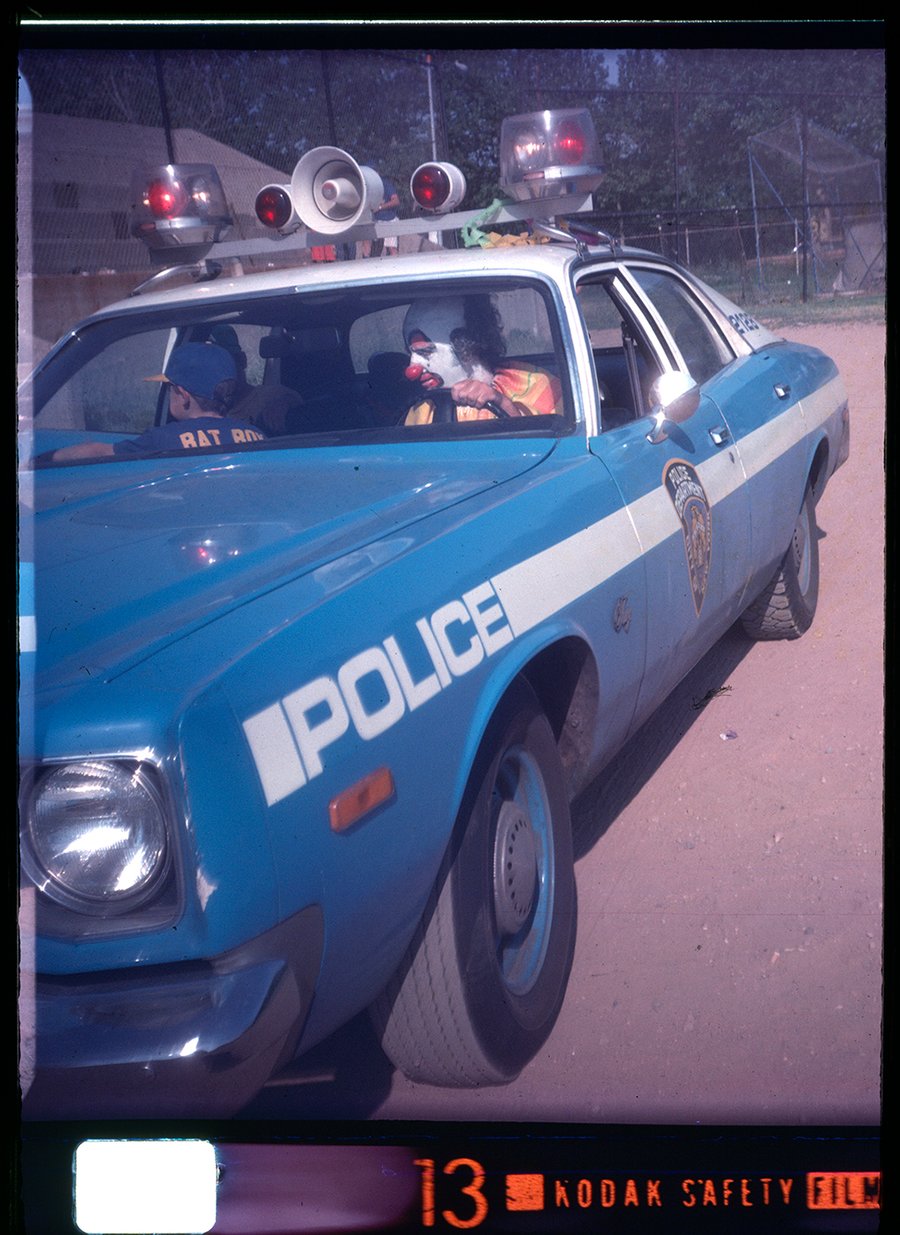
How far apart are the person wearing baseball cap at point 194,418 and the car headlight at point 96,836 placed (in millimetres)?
1703

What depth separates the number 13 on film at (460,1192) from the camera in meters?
1.95

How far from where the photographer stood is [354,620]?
1959 mm

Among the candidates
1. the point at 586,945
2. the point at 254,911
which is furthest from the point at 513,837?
the point at 254,911

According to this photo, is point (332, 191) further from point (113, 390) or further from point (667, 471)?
point (667, 471)

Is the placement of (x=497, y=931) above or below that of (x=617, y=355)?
below

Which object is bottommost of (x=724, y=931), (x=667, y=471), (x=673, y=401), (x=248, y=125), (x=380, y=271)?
(x=724, y=931)

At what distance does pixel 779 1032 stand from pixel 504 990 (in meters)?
0.60

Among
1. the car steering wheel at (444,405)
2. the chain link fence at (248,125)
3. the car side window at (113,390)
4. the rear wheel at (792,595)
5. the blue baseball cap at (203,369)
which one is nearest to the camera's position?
the chain link fence at (248,125)

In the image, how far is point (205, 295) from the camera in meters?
3.54

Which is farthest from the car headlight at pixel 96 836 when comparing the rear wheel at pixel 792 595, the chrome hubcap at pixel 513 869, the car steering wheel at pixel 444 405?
the rear wheel at pixel 792 595

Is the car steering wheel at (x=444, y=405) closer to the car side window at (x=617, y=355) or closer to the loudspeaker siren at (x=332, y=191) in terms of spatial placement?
the car side window at (x=617, y=355)

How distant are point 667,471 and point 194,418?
131 centimetres

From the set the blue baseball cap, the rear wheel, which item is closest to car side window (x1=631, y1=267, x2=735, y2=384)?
the rear wheel

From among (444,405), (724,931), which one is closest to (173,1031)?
(724,931)
